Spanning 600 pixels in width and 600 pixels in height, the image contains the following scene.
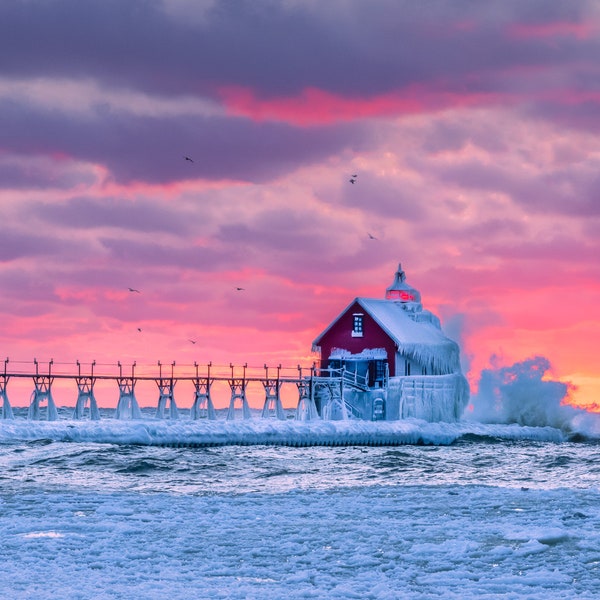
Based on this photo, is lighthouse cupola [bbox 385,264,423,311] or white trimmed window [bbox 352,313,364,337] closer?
white trimmed window [bbox 352,313,364,337]

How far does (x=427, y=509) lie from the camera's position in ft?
56.7

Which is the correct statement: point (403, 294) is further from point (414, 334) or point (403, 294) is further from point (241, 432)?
point (241, 432)

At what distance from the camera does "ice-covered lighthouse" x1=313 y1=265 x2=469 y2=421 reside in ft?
209

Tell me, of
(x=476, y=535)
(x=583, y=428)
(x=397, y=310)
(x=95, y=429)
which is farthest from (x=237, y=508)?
(x=583, y=428)

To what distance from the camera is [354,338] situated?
65688 mm

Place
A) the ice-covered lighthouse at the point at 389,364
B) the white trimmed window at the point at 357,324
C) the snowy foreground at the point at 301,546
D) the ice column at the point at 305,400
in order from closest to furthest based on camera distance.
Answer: the snowy foreground at the point at 301,546, the ice column at the point at 305,400, the ice-covered lighthouse at the point at 389,364, the white trimmed window at the point at 357,324

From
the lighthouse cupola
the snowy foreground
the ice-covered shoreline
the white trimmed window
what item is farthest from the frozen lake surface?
the lighthouse cupola

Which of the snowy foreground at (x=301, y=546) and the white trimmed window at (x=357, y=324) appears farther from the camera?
the white trimmed window at (x=357, y=324)

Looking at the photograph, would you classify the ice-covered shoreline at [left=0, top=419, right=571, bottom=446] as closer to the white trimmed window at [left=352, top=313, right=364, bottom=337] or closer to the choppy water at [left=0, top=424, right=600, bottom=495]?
the choppy water at [left=0, top=424, right=600, bottom=495]

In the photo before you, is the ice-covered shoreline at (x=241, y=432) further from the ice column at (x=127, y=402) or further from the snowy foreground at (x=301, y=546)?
the snowy foreground at (x=301, y=546)

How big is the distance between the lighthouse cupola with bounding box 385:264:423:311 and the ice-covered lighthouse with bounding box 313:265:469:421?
199cm

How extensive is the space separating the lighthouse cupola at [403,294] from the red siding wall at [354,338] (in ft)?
18.9

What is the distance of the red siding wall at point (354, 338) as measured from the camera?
210 ft

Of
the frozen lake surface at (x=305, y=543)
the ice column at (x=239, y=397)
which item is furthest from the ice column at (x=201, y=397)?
the frozen lake surface at (x=305, y=543)
